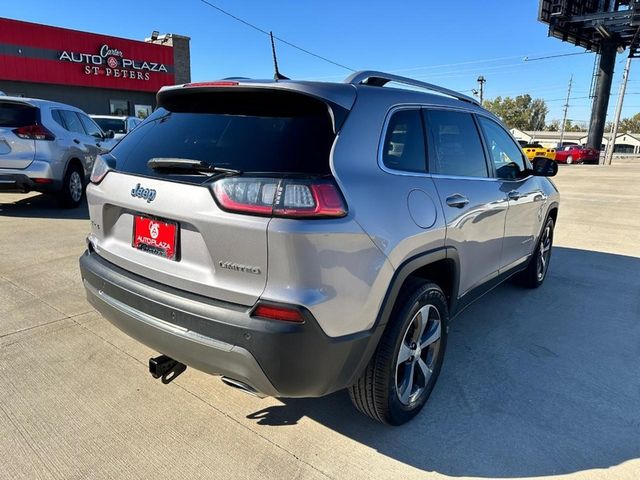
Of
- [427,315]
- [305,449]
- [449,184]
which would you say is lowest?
[305,449]

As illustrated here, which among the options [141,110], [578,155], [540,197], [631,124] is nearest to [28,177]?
[540,197]

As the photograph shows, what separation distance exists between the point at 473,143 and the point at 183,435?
2.65 metres

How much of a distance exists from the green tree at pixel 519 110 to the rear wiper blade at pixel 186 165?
364 ft

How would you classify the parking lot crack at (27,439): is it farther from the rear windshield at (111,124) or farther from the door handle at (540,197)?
the rear windshield at (111,124)

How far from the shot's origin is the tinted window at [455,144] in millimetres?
2914

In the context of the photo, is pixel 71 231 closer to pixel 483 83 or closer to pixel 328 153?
pixel 328 153

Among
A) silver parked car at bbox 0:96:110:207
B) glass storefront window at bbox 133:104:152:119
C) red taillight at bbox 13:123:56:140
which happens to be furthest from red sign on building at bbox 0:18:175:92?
red taillight at bbox 13:123:56:140

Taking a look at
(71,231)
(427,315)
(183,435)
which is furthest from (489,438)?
(71,231)

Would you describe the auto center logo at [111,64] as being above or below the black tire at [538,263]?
above

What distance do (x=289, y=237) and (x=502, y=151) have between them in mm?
2717

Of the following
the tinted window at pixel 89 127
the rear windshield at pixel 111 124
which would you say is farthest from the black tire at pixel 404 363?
the rear windshield at pixel 111 124

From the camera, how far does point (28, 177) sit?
7.25 m

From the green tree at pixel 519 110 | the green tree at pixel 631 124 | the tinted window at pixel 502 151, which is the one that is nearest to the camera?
the tinted window at pixel 502 151

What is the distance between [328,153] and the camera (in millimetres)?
2115
